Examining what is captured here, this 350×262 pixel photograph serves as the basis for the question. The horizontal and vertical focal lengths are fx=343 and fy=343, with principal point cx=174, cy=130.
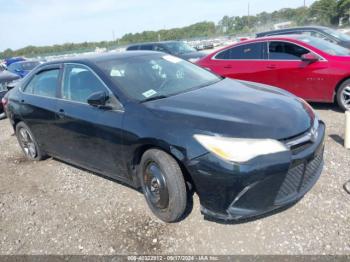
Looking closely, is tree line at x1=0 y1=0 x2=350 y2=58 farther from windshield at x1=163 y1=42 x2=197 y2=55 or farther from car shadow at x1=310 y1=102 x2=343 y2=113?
car shadow at x1=310 y1=102 x2=343 y2=113

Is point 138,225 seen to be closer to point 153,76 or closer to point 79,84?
point 153,76

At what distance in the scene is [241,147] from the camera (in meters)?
2.69

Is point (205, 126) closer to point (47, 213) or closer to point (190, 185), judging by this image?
point (190, 185)

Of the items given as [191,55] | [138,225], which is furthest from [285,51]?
[191,55]

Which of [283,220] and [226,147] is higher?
[226,147]

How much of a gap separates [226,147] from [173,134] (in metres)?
0.49

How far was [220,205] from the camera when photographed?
9.27 ft

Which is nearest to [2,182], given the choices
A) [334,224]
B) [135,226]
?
[135,226]

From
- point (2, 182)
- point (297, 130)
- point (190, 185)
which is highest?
point (297, 130)

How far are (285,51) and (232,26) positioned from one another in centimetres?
6498

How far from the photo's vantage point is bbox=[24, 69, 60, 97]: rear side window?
4461 mm

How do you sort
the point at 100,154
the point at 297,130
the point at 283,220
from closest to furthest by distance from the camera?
the point at 297,130 → the point at 283,220 → the point at 100,154

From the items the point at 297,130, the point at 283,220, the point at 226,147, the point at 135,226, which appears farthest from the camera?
the point at 135,226

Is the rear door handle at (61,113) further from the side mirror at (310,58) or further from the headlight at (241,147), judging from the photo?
the side mirror at (310,58)
